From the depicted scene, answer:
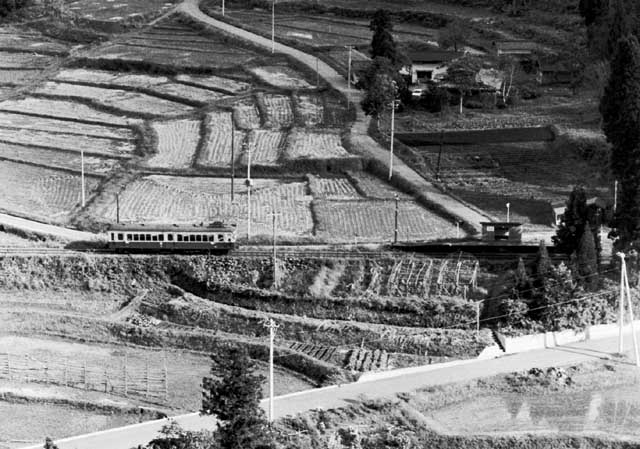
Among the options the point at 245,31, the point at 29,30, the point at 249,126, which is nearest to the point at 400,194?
the point at 249,126

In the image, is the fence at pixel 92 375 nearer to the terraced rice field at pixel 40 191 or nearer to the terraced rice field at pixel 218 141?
the terraced rice field at pixel 40 191

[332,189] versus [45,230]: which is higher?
[332,189]

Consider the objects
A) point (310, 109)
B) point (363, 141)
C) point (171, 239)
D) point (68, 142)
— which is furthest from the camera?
point (310, 109)

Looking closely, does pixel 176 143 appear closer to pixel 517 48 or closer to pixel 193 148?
pixel 193 148

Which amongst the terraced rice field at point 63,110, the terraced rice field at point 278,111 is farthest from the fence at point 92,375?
the terraced rice field at point 63,110

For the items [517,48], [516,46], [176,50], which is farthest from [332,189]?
[176,50]

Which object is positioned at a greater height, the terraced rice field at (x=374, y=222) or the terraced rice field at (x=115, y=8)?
the terraced rice field at (x=115, y=8)

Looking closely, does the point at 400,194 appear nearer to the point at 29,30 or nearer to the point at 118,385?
the point at 118,385
